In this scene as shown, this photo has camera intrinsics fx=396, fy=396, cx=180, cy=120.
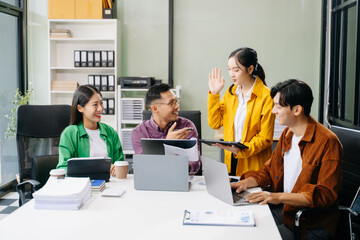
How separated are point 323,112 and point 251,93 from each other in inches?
107

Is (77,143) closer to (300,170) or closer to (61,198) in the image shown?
(61,198)

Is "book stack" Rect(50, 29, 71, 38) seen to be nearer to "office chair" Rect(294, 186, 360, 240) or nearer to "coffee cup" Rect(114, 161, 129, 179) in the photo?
"coffee cup" Rect(114, 161, 129, 179)

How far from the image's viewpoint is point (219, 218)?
5.29 feet

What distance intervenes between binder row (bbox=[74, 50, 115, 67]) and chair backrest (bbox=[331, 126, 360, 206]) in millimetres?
3367

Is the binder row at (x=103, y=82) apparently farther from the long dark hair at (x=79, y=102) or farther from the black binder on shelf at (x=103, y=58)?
the long dark hair at (x=79, y=102)

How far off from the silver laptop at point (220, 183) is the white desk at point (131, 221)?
0.12ft

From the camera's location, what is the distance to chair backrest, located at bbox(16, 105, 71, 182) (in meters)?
2.79

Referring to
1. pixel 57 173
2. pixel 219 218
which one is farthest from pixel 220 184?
pixel 57 173

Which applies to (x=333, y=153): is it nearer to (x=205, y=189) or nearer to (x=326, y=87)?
(x=205, y=189)

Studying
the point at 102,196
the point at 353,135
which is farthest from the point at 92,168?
the point at 353,135

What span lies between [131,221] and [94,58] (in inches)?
144

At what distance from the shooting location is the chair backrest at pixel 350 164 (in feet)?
6.68

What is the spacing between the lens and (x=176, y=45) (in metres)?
5.25

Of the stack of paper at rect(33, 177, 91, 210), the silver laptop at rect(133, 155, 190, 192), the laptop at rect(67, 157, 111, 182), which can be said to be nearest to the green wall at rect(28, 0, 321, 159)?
the laptop at rect(67, 157, 111, 182)
